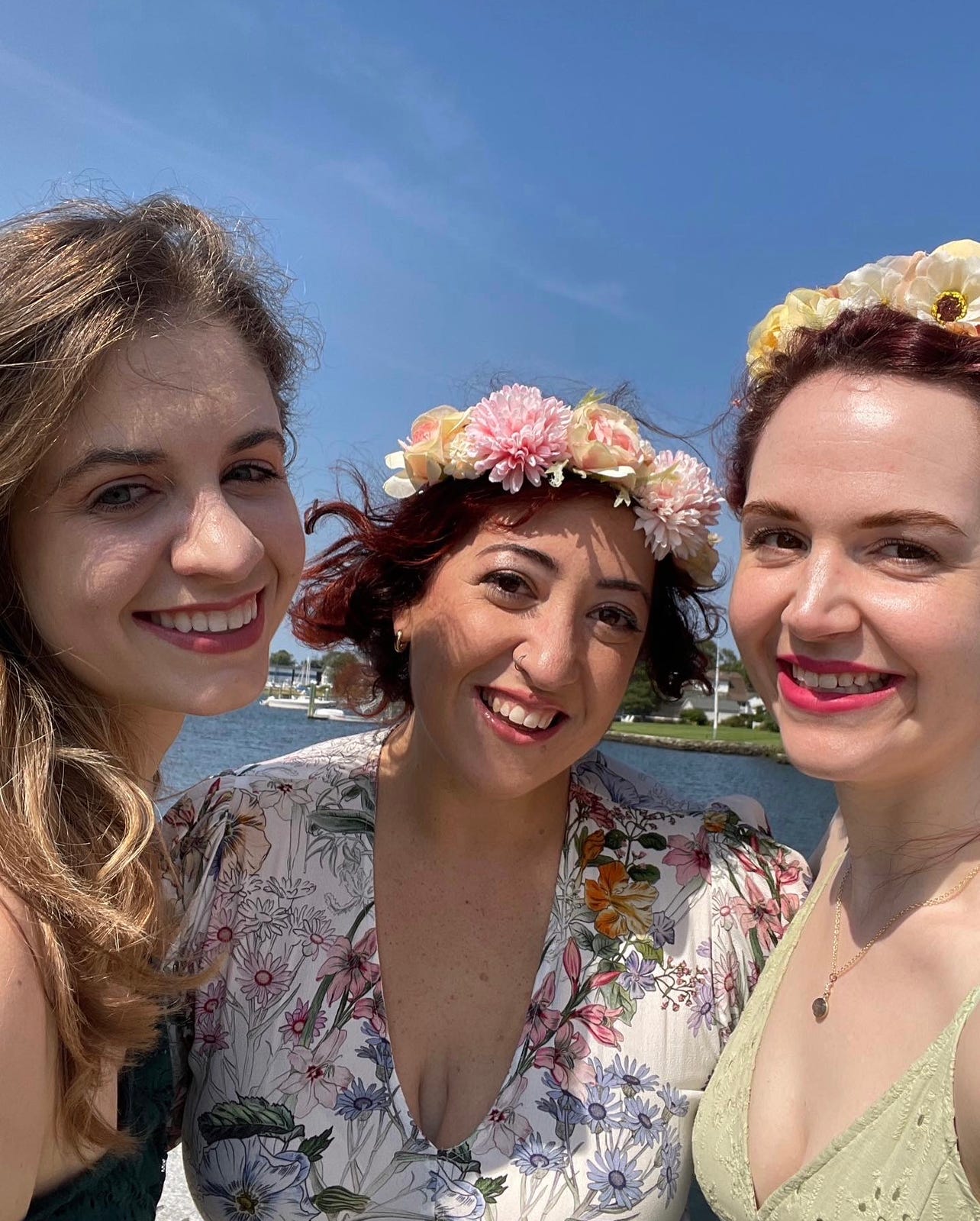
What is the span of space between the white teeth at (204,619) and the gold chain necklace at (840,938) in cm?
153

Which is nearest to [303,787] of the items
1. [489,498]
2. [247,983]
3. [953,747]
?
[247,983]

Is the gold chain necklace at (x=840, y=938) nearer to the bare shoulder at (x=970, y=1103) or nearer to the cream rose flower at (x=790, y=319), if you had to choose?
the bare shoulder at (x=970, y=1103)

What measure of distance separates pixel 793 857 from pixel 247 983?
1.53m

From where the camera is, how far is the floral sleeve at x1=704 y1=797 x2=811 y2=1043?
2734mm

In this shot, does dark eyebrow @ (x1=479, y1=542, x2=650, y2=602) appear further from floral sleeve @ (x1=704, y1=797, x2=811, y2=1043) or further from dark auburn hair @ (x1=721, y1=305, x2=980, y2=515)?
floral sleeve @ (x1=704, y1=797, x2=811, y2=1043)

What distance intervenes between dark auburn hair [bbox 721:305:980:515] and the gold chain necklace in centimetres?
101

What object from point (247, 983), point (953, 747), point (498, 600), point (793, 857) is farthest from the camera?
point (793, 857)

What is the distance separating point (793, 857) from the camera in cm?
301

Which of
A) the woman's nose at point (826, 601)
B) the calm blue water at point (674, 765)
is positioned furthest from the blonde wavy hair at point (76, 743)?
the calm blue water at point (674, 765)

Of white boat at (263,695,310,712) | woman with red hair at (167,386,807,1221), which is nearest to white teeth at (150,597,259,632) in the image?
woman with red hair at (167,386,807,1221)

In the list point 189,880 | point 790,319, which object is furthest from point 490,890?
point 790,319

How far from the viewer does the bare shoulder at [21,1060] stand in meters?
1.65

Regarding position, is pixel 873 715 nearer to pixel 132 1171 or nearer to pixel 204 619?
pixel 204 619

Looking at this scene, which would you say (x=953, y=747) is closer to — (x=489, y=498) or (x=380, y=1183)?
(x=489, y=498)
